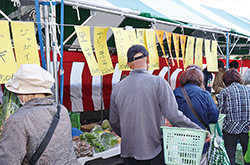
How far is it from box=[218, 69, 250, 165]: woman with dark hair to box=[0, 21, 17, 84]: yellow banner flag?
2858mm

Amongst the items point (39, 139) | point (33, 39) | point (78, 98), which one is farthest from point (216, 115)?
point (78, 98)

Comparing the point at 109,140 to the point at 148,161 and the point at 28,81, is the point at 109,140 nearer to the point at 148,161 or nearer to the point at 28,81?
the point at 148,161

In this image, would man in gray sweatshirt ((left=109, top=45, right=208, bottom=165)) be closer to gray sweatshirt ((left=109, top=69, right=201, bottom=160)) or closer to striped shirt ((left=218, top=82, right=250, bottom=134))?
gray sweatshirt ((left=109, top=69, right=201, bottom=160))

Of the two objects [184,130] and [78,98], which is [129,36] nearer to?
[184,130]

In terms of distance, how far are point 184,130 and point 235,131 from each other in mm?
1693

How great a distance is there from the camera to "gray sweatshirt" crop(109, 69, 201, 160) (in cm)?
188

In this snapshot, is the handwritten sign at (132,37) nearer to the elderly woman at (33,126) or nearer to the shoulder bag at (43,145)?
the elderly woman at (33,126)

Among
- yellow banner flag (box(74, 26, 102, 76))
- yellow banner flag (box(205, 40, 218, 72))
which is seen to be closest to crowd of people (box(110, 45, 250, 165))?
yellow banner flag (box(74, 26, 102, 76))

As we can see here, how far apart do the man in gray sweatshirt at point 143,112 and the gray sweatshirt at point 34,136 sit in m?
0.74

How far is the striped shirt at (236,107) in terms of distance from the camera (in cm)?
293

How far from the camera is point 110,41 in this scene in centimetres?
593

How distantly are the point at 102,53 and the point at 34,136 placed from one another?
177 cm

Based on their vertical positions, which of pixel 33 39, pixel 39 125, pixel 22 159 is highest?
pixel 33 39

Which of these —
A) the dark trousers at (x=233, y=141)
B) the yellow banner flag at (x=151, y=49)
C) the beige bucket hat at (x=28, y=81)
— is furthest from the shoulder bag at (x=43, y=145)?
the dark trousers at (x=233, y=141)
